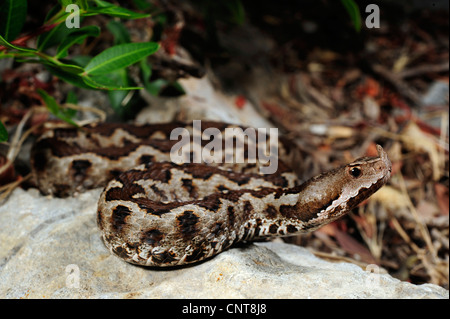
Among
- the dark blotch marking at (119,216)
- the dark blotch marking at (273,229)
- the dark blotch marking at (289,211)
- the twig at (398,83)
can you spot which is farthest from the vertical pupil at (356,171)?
the twig at (398,83)

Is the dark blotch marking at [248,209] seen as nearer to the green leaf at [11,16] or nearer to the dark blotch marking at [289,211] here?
the dark blotch marking at [289,211]

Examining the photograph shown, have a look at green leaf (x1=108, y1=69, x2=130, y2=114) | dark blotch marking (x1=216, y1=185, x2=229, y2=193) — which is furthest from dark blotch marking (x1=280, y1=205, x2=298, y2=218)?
green leaf (x1=108, y1=69, x2=130, y2=114)

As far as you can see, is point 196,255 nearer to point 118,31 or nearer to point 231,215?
point 231,215

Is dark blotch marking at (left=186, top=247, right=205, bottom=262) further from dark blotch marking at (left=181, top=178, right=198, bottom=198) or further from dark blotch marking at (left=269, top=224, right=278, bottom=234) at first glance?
dark blotch marking at (left=181, top=178, right=198, bottom=198)

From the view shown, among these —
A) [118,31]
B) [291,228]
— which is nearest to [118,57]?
[118,31]

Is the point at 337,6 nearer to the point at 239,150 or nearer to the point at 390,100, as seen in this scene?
the point at 390,100
